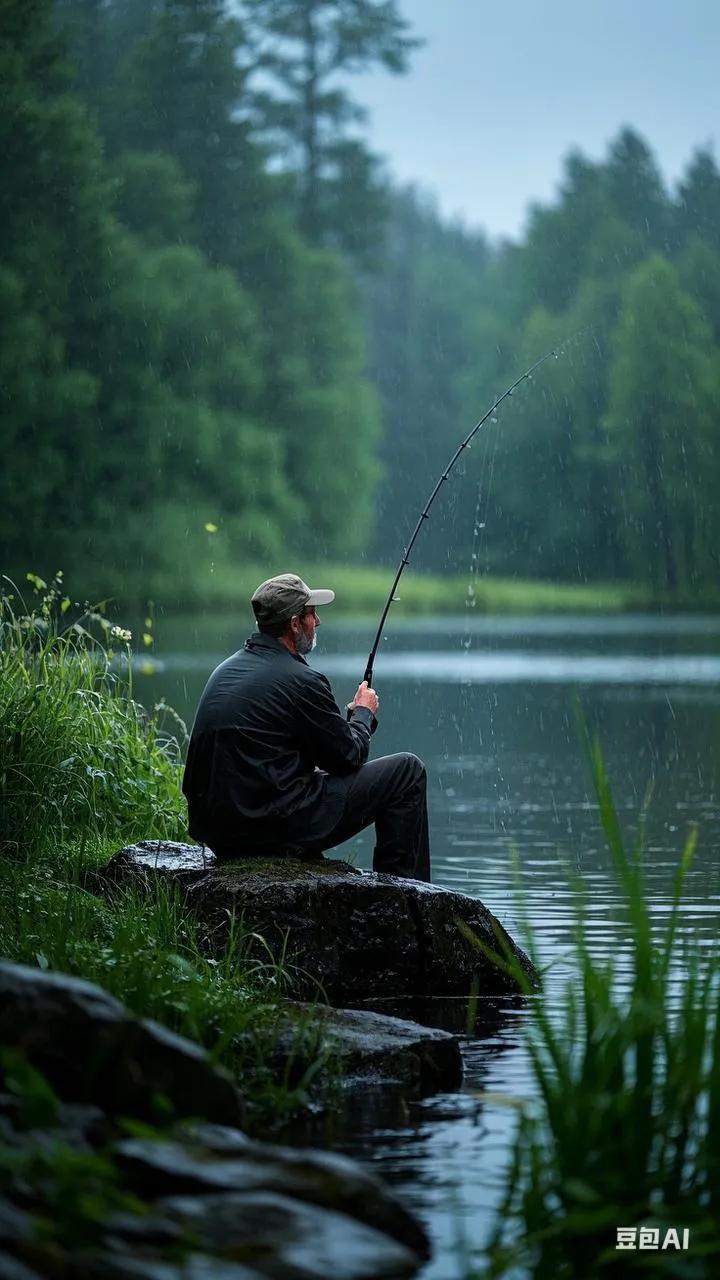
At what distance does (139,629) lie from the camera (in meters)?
30.3

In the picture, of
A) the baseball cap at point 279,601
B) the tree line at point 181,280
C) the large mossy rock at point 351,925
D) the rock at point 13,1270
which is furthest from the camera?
the tree line at point 181,280

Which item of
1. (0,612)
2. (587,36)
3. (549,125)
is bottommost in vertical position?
(0,612)

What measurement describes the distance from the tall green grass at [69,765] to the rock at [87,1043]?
3.92 meters

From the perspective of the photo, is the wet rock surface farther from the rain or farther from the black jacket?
the black jacket

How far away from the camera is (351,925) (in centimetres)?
616

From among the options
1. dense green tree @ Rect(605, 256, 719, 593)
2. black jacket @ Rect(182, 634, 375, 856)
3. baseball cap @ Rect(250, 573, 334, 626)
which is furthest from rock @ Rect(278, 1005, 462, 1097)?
dense green tree @ Rect(605, 256, 719, 593)

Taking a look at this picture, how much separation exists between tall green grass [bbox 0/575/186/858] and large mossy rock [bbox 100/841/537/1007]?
1.67 m

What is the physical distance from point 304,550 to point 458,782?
31491 mm

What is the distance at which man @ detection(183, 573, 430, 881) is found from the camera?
6242 mm

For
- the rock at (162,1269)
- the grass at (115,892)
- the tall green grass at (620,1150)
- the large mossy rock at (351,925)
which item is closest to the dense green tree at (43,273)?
the grass at (115,892)

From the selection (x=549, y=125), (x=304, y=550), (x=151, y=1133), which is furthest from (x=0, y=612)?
(x=549, y=125)

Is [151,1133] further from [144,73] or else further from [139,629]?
[144,73]

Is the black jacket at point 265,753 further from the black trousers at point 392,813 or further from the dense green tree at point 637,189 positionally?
the dense green tree at point 637,189

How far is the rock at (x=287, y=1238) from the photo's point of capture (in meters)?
3.11
